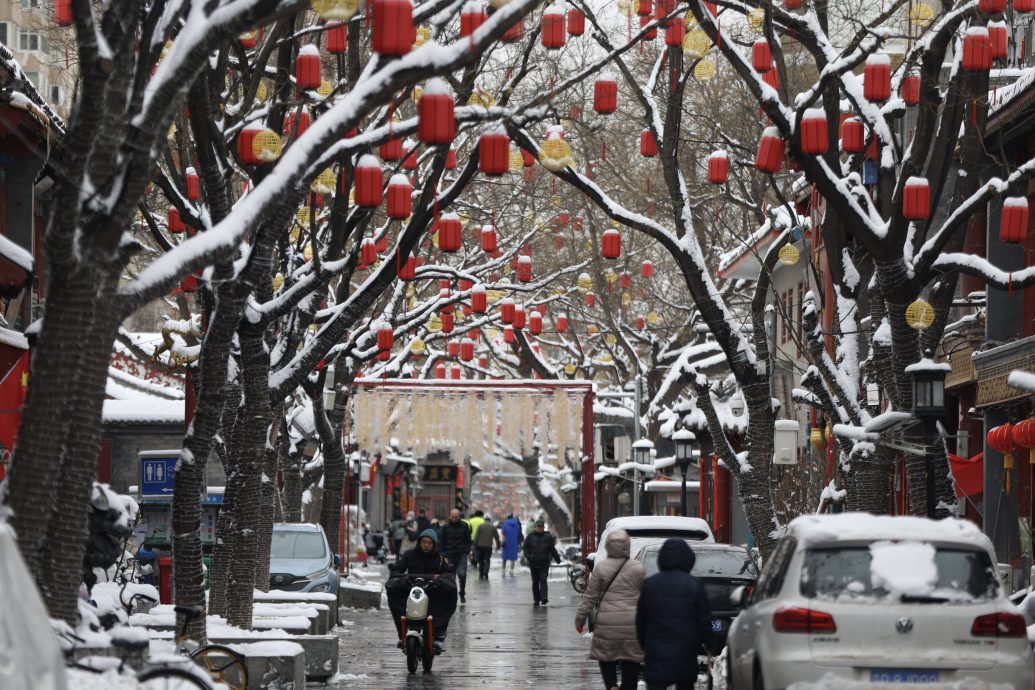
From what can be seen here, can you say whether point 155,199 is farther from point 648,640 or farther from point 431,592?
point 648,640

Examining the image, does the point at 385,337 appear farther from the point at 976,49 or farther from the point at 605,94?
the point at 976,49

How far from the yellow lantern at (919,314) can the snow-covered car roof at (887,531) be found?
279 inches

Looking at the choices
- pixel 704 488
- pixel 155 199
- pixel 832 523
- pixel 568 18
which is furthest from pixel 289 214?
pixel 704 488

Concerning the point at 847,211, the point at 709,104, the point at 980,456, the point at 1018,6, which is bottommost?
the point at 980,456

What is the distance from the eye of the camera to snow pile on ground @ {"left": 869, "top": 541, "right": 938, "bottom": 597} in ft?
40.4

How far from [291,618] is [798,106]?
8394 mm

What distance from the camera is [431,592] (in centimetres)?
2303

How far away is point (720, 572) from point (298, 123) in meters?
7.73

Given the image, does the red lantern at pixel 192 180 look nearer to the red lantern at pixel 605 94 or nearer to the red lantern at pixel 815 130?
the red lantern at pixel 605 94

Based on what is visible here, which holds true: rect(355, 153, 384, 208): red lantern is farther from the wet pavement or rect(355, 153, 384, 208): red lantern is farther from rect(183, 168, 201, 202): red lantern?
the wet pavement

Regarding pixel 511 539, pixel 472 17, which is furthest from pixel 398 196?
pixel 511 539

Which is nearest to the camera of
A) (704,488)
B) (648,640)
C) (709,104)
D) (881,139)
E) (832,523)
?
(832,523)

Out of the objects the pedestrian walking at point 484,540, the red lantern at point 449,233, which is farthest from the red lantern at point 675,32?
the pedestrian walking at point 484,540

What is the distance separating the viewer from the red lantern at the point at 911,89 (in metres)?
20.7
